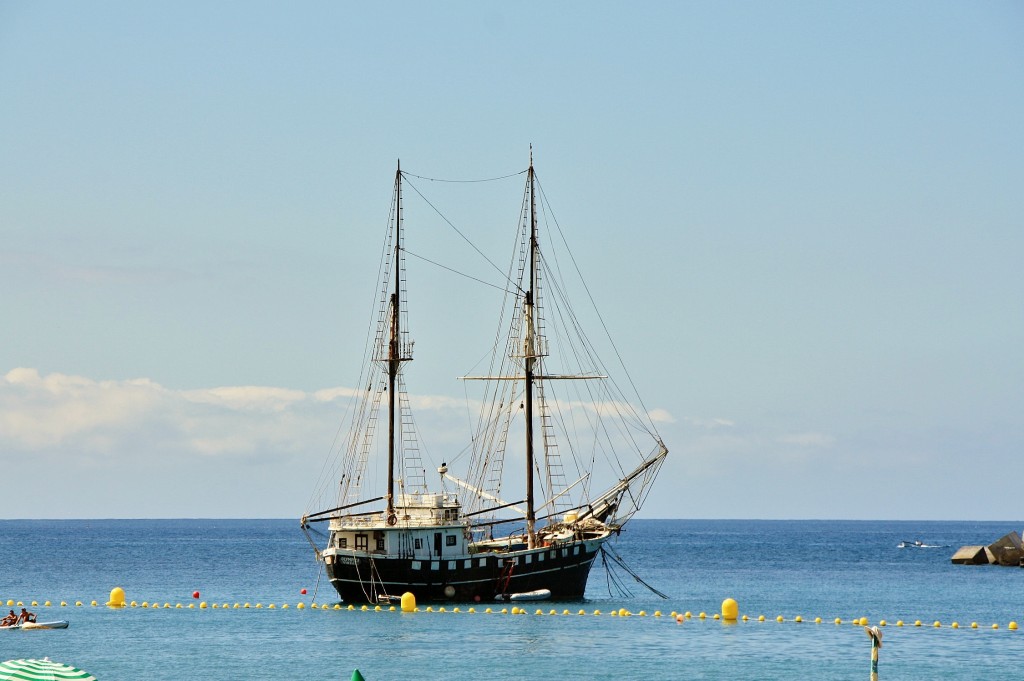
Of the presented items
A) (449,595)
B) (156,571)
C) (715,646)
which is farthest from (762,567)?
(715,646)

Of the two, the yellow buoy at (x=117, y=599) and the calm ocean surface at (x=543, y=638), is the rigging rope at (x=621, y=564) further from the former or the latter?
the yellow buoy at (x=117, y=599)

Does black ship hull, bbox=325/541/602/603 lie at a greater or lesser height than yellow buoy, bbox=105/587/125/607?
greater

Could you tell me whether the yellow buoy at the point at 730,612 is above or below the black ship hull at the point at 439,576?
below

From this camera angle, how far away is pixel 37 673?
108ft

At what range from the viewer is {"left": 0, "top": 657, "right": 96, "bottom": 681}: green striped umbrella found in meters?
32.7

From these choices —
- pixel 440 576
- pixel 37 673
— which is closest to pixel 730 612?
pixel 440 576

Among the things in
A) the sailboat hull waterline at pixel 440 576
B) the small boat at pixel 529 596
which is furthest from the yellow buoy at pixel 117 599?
the small boat at pixel 529 596

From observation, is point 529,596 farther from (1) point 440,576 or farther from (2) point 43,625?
(2) point 43,625

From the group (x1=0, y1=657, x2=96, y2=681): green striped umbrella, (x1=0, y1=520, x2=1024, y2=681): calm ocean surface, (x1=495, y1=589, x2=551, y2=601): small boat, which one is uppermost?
(x1=0, y1=657, x2=96, y2=681): green striped umbrella

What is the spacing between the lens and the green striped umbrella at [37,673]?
32688mm

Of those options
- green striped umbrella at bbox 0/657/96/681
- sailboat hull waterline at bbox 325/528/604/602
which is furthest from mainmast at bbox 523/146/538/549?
green striped umbrella at bbox 0/657/96/681

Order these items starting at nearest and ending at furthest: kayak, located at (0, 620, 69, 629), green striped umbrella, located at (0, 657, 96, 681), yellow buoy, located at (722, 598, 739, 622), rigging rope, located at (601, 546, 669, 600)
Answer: green striped umbrella, located at (0, 657, 96, 681), kayak, located at (0, 620, 69, 629), yellow buoy, located at (722, 598, 739, 622), rigging rope, located at (601, 546, 669, 600)

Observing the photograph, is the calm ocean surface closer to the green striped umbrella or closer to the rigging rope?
the rigging rope

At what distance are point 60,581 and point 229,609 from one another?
4156cm
